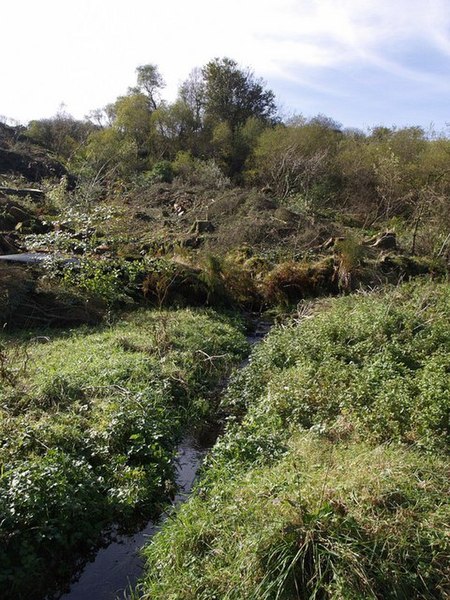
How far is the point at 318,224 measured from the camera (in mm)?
18562

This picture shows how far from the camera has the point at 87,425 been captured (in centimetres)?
646

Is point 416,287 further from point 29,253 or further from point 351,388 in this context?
point 29,253

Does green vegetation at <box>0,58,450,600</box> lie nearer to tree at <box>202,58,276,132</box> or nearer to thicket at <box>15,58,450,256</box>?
thicket at <box>15,58,450,256</box>

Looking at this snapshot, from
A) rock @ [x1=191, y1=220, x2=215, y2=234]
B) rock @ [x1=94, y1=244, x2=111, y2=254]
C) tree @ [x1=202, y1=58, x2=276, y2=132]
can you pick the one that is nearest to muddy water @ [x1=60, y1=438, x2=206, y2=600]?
rock @ [x1=94, y1=244, x2=111, y2=254]

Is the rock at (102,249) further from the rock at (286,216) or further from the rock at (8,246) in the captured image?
the rock at (286,216)

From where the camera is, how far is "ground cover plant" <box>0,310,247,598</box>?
4.62 metres

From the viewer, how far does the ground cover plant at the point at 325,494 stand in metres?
3.88

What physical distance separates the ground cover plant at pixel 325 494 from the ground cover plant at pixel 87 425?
2.28 ft

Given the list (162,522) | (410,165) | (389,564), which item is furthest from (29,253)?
(410,165)

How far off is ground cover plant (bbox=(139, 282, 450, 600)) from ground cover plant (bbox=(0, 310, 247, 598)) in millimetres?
696

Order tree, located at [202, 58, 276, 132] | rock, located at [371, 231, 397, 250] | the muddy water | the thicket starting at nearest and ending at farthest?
1. the muddy water
2. rock, located at [371, 231, 397, 250]
3. the thicket
4. tree, located at [202, 58, 276, 132]

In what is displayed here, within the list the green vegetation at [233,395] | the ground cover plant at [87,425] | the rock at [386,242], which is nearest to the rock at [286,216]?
the green vegetation at [233,395]

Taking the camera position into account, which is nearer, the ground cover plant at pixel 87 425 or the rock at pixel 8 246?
the ground cover plant at pixel 87 425

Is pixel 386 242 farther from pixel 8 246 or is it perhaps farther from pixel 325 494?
pixel 325 494
